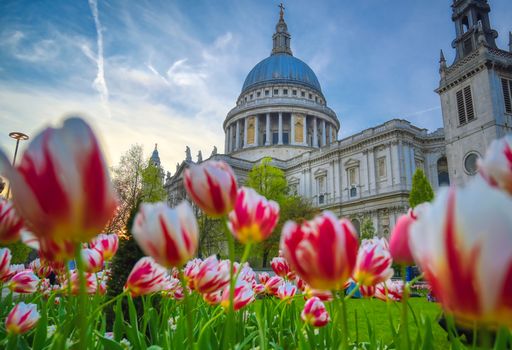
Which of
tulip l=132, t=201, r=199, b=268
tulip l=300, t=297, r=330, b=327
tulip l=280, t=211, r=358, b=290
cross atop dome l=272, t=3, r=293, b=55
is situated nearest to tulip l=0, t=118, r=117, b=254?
tulip l=132, t=201, r=199, b=268

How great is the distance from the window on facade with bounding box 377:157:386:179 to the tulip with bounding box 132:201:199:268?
35.6 m

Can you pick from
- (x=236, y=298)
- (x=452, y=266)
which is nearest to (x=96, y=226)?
(x=452, y=266)

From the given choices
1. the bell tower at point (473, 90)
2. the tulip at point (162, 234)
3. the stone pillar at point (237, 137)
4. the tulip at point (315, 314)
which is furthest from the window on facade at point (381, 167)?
the tulip at point (162, 234)

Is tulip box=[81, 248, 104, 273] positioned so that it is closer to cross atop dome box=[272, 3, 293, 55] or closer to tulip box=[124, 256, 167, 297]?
tulip box=[124, 256, 167, 297]

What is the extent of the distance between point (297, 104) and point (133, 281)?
53.3 meters

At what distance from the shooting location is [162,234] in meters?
0.82

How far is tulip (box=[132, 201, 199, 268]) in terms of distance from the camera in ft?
2.65

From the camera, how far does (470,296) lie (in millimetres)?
527

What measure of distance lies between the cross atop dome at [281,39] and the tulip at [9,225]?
70615 mm

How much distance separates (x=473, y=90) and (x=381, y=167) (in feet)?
35.7

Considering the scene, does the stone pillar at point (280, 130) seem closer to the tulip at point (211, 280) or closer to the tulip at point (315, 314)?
the tulip at point (315, 314)

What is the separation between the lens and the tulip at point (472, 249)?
485 millimetres

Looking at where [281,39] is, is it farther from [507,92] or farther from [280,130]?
[507,92]

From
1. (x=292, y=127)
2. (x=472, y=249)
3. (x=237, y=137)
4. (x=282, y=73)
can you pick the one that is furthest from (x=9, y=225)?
(x=282, y=73)
